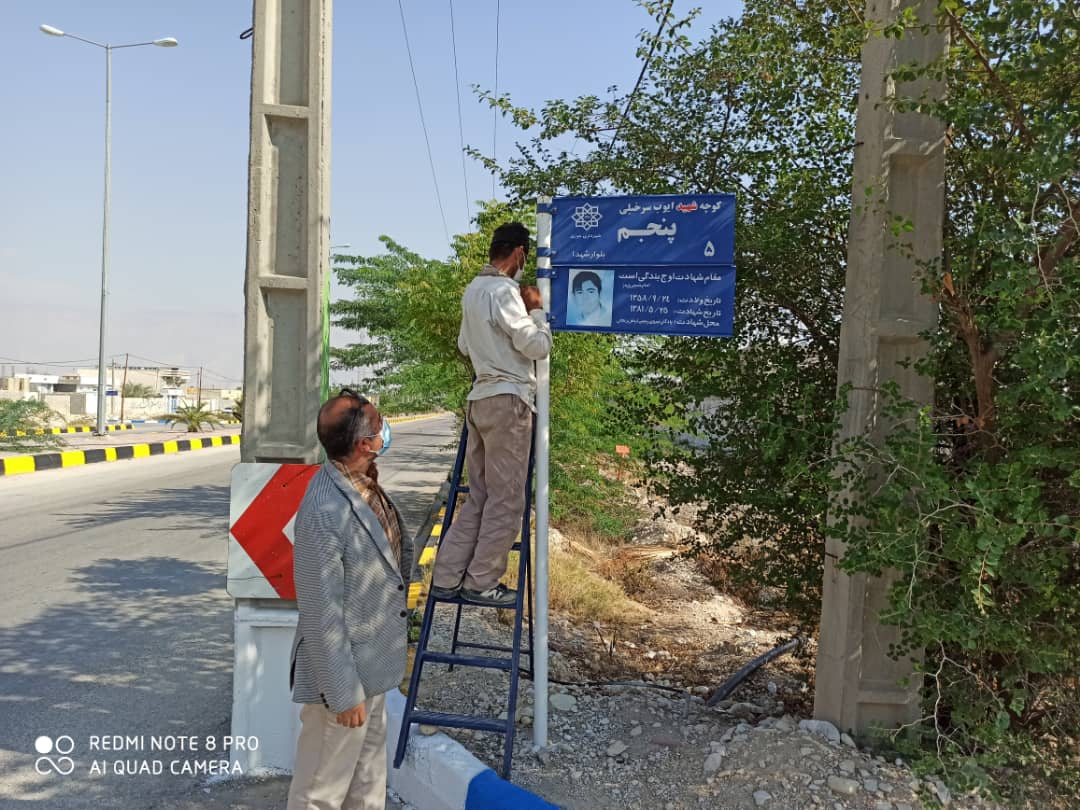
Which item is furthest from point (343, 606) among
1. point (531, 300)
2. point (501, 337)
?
point (531, 300)

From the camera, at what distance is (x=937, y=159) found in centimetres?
395

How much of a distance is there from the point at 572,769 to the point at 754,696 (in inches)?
72.6

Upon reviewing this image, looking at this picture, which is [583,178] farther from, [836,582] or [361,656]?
[361,656]

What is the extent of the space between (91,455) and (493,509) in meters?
17.5

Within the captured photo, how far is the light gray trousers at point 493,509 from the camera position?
3881 millimetres

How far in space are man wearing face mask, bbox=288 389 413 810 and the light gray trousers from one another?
80cm

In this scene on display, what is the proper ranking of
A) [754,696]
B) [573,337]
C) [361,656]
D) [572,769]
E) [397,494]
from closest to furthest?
[361,656] < [572,769] < [754,696] < [573,337] < [397,494]

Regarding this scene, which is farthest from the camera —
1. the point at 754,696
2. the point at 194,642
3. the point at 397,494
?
the point at 397,494

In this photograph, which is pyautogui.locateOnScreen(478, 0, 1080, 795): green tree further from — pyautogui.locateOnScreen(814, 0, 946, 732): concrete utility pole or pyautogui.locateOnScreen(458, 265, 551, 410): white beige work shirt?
pyautogui.locateOnScreen(458, 265, 551, 410): white beige work shirt

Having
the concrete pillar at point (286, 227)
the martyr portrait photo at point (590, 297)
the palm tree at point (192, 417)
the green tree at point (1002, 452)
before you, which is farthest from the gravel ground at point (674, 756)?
the palm tree at point (192, 417)

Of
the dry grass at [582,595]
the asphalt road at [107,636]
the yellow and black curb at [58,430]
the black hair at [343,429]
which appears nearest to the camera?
the black hair at [343,429]

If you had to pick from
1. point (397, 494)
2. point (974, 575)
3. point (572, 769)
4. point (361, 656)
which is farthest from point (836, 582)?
point (397, 494)

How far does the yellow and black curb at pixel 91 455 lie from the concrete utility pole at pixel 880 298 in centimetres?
1609

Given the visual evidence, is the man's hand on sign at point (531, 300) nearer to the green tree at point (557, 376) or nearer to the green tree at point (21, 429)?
the green tree at point (557, 376)
